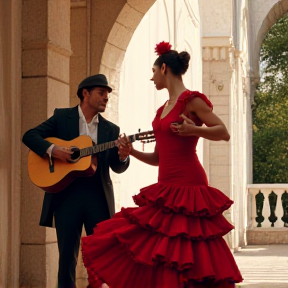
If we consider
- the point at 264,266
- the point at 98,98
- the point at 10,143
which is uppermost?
the point at 98,98

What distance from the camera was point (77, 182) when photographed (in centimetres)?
579

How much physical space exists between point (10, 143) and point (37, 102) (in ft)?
1.19

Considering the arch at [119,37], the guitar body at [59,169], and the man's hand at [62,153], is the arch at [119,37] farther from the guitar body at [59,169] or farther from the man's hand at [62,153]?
the man's hand at [62,153]

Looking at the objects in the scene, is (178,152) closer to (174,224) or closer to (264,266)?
(174,224)

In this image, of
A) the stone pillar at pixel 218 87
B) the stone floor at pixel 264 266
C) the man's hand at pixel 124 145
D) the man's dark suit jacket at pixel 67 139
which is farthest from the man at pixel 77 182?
the stone pillar at pixel 218 87

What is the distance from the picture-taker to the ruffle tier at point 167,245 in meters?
4.75

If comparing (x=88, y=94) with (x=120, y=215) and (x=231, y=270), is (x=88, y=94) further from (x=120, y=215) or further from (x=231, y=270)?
(x=231, y=270)

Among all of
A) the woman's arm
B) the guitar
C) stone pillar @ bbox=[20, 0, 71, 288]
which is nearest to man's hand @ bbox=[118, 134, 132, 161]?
the guitar

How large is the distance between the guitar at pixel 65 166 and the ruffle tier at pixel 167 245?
68 cm

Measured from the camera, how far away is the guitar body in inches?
223

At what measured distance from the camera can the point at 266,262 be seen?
529 inches

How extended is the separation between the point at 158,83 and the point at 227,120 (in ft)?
37.9

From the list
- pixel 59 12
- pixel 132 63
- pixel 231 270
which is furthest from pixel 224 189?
pixel 231 270

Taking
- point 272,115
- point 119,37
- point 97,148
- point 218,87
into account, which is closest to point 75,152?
point 97,148
